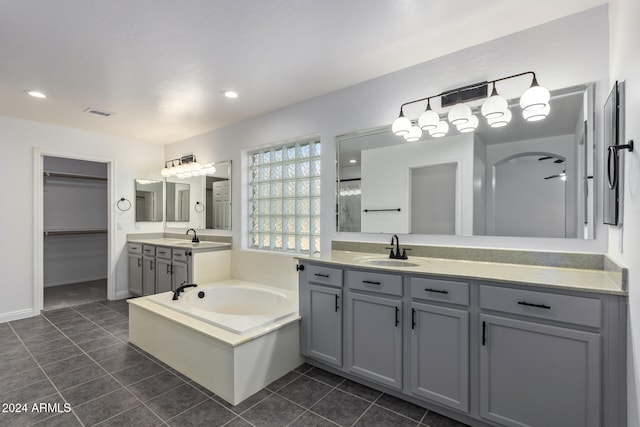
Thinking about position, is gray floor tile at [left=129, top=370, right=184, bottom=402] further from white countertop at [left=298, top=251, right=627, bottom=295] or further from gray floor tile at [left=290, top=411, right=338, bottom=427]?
white countertop at [left=298, top=251, right=627, bottom=295]

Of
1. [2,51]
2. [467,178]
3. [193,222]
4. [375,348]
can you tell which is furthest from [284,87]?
[193,222]

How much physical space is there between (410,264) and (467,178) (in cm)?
76

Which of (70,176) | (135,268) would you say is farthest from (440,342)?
(70,176)

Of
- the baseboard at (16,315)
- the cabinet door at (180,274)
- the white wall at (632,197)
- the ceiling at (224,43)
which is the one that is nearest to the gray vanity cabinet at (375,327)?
the white wall at (632,197)

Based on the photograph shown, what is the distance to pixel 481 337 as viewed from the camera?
1.65m

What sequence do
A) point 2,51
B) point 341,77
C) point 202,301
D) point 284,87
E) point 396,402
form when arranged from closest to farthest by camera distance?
1. point 396,402
2. point 2,51
3. point 341,77
4. point 284,87
5. point 202,301

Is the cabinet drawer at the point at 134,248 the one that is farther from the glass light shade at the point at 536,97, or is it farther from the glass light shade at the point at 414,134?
the glass light shade at the point at 536,97

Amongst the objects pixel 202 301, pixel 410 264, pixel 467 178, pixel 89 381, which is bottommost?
pixel 89 381

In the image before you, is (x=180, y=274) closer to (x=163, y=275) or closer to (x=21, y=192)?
(x=163, y=275)

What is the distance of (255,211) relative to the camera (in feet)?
12.6

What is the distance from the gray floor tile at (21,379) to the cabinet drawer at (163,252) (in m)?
1.68

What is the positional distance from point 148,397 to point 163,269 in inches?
86.3

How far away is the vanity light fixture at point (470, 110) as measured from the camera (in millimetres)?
1838

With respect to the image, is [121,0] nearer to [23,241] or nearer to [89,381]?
[89,381]
